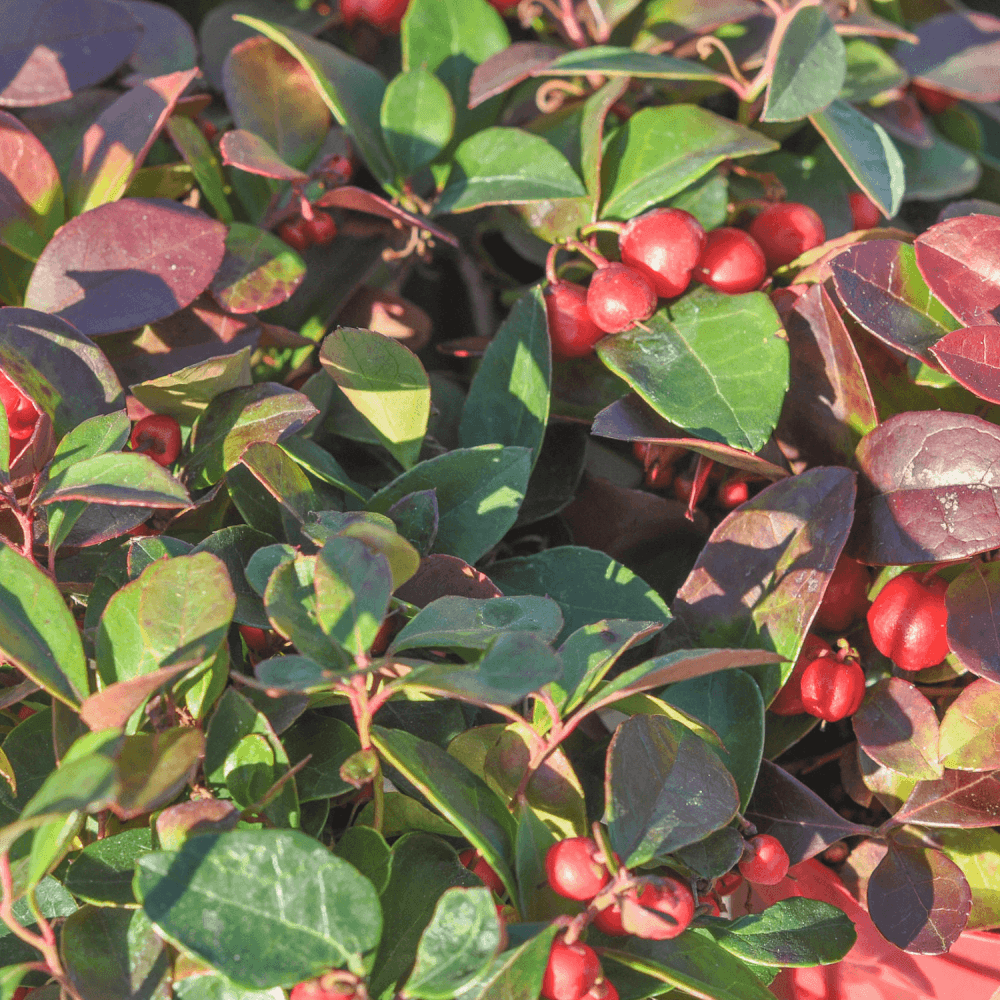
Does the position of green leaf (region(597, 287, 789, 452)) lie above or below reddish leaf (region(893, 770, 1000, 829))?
above

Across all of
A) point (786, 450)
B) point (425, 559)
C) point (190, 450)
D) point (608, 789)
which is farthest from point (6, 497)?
point (786, 450)

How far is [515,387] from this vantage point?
0.67 m

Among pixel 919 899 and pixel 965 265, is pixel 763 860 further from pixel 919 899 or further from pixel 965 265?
pixel 965 265

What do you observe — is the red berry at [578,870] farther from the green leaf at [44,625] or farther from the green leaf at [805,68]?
the green leaf at [805,68]

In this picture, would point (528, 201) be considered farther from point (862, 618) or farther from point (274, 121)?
point (862, 618)

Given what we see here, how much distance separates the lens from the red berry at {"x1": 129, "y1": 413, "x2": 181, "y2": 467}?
0.60m

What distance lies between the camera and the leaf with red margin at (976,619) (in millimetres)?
Answer: 552

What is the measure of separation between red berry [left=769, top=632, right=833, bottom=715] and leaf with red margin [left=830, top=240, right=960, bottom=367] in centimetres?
20

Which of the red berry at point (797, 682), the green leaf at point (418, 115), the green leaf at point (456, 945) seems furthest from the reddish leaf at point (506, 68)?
the green leaf at point (456, 945)

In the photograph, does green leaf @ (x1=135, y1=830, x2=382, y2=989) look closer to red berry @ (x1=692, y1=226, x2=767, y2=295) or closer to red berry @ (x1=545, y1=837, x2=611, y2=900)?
red berry @ (x1=545, y1=837, x2=611, y2=900)

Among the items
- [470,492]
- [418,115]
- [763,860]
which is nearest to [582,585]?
[470,492]

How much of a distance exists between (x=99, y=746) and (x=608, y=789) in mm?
236

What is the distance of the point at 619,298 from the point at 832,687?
301 millimetres

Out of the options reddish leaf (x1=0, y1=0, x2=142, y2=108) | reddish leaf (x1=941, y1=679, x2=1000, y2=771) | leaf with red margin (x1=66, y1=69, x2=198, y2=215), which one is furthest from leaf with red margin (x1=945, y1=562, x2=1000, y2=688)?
reddish leaf (x1=0, y1=0, x2=142, y2=108)
